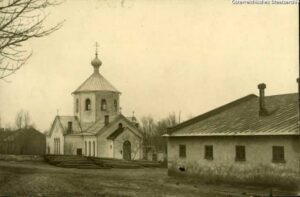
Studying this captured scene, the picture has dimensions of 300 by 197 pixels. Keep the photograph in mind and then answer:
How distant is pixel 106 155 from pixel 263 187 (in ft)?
101

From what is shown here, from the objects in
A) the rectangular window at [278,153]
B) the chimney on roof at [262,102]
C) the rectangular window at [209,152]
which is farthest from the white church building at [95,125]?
the rectangular window at [278,153]

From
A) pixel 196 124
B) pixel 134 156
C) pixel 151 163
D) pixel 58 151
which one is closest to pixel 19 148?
pixel 58 151

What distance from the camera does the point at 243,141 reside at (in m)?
24.0

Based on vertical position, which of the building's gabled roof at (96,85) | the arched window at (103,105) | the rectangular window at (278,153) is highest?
the building's gabled roof at (96,85)

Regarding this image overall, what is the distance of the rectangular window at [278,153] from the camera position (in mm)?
21641

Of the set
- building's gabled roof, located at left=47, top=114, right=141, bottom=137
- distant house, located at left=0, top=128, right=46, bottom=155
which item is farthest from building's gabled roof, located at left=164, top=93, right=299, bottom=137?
distant house, located at left=0, top=128, right=46, bottom=155

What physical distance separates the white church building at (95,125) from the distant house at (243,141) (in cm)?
2252

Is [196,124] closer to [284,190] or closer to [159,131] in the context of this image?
[284,190]

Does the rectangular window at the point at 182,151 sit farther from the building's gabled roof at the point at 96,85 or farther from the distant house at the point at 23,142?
the distant house at the point at 23,142

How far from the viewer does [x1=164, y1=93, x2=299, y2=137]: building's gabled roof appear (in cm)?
2231

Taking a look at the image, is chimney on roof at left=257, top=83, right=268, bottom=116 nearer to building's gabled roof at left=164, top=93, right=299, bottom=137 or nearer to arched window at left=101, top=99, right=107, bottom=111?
building's gabled roof at left=164, top=93, right=299, bottom=137

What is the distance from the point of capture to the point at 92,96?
5525cm

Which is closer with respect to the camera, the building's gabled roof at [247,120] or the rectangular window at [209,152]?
the building's gabled roof at [247,120]

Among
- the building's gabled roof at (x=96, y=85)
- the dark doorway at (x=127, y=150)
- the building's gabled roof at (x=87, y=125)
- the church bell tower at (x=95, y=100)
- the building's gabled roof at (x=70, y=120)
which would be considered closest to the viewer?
the dark doorway at (x=127, y=150)
